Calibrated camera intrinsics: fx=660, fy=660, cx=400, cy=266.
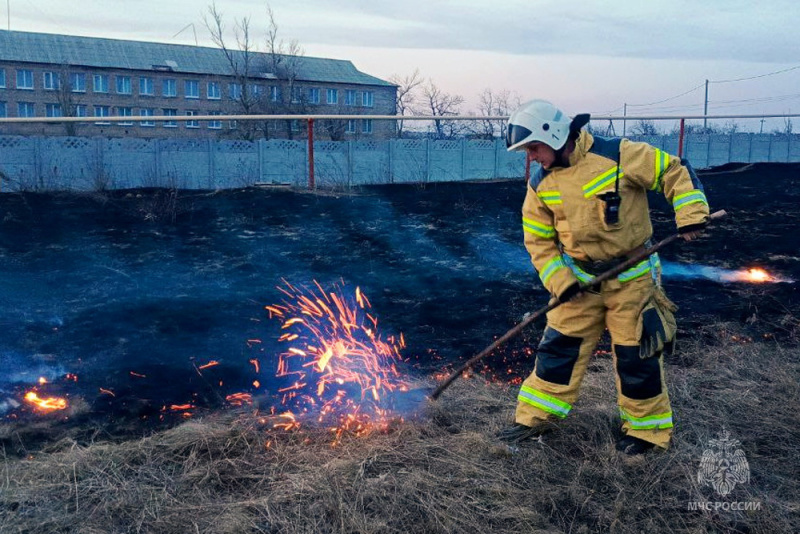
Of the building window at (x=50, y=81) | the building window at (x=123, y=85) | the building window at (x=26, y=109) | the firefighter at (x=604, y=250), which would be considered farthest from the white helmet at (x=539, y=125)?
the building window at (x=26, y=109)

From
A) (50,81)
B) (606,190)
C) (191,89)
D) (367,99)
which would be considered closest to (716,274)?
(606,190)

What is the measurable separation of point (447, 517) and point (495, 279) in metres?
5.34

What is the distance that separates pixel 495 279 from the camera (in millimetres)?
8094

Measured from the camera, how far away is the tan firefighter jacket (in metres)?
3.45

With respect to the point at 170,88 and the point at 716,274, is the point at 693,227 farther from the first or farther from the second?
the point at 170,88

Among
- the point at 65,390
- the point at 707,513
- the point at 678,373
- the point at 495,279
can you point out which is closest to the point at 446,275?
the point at 495,279

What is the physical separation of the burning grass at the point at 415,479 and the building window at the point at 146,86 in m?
46.5

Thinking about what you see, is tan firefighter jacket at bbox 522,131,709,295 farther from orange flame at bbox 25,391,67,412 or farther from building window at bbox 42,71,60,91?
building window at bbox 42,71,60,91

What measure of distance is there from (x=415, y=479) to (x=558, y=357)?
3.70ft

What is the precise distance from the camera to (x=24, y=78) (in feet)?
140

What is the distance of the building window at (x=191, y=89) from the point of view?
46688 mm

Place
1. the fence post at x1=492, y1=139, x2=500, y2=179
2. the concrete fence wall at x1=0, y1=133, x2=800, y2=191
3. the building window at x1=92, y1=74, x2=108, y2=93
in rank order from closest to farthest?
the concrete fence wall at x1=0, y1=133, x2=800, y2=191, the fence post at x1=492, y1=139, x2=500, y2=179, the building window at x1=92, y1=74, x2=108, y2=93

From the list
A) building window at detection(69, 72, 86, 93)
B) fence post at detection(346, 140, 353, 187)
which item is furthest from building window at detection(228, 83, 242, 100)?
fence post at detection(346, 140, 353, 187)

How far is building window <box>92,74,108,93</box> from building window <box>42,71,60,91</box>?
87.9 inches
